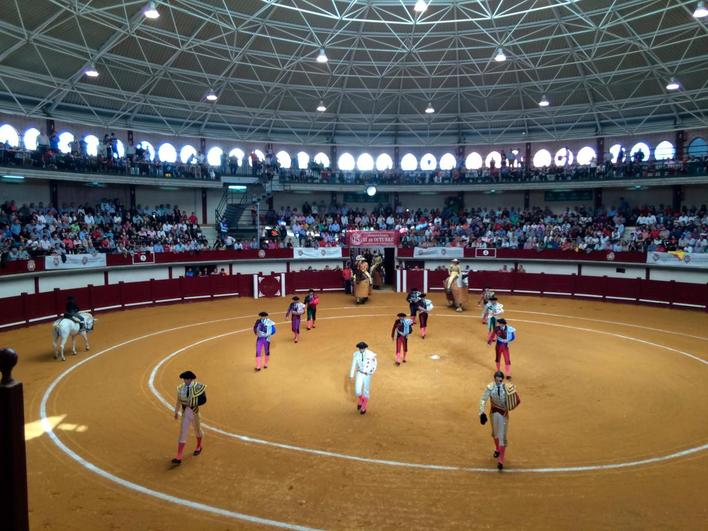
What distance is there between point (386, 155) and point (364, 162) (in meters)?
1.91

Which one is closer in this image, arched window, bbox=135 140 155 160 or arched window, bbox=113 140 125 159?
arched window, bbox=113 140 125 159

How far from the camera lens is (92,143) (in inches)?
1243

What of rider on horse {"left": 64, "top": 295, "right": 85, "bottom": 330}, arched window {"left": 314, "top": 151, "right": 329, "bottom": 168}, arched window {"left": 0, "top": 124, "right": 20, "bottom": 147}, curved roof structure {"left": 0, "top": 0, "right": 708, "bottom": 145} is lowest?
rider on horse {"left": 64, "top": 295, "right": 85, "bottom": 330}

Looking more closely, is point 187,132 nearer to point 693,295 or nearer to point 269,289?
point 269,289

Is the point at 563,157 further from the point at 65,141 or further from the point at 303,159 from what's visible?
the point at 65,141

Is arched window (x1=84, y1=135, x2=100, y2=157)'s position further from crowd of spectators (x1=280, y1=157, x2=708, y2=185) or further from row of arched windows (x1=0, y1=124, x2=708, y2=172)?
crowd of spectators (x1=280, y1=157, x2=708, y2=185)

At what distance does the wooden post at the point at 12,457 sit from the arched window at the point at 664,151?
38549mm

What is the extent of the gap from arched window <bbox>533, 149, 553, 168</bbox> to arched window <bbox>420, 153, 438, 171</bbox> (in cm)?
775

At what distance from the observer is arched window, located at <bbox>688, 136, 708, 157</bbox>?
104 feet

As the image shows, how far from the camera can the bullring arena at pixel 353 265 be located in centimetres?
794

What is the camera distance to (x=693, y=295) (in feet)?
A: 78.9

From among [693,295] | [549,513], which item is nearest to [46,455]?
[549,513]

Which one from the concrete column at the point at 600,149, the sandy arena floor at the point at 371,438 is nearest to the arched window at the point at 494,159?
the concrete column at the point at 600,149

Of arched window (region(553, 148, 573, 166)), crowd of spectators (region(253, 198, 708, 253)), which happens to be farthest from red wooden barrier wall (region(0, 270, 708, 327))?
arched window (region(553, 148, 573, 166))
